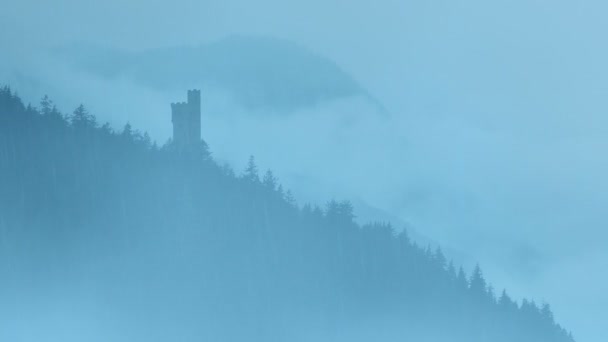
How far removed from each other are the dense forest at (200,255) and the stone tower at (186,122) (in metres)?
1.78

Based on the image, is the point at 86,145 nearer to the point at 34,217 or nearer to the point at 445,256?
the point at 34,217

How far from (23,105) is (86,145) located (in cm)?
678

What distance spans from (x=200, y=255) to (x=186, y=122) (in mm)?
19660

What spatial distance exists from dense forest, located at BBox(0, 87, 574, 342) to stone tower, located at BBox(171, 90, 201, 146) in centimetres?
178

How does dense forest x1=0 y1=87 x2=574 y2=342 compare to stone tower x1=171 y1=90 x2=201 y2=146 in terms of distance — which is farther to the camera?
stone tower x1=171 y1=90 x2=201 y2=146

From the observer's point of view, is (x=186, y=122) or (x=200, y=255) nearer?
(x=200, y=255)

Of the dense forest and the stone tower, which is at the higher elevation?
the stone tower

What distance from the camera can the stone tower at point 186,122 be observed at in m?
78.2

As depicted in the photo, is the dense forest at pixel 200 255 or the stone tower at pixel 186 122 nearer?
the dense forest at pixel 200 255

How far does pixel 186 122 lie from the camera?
262ft

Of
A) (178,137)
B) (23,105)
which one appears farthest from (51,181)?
(178,137)

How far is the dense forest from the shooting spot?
185 ft

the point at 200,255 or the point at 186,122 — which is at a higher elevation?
the point at 186,122

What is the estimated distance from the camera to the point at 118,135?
7125cm
